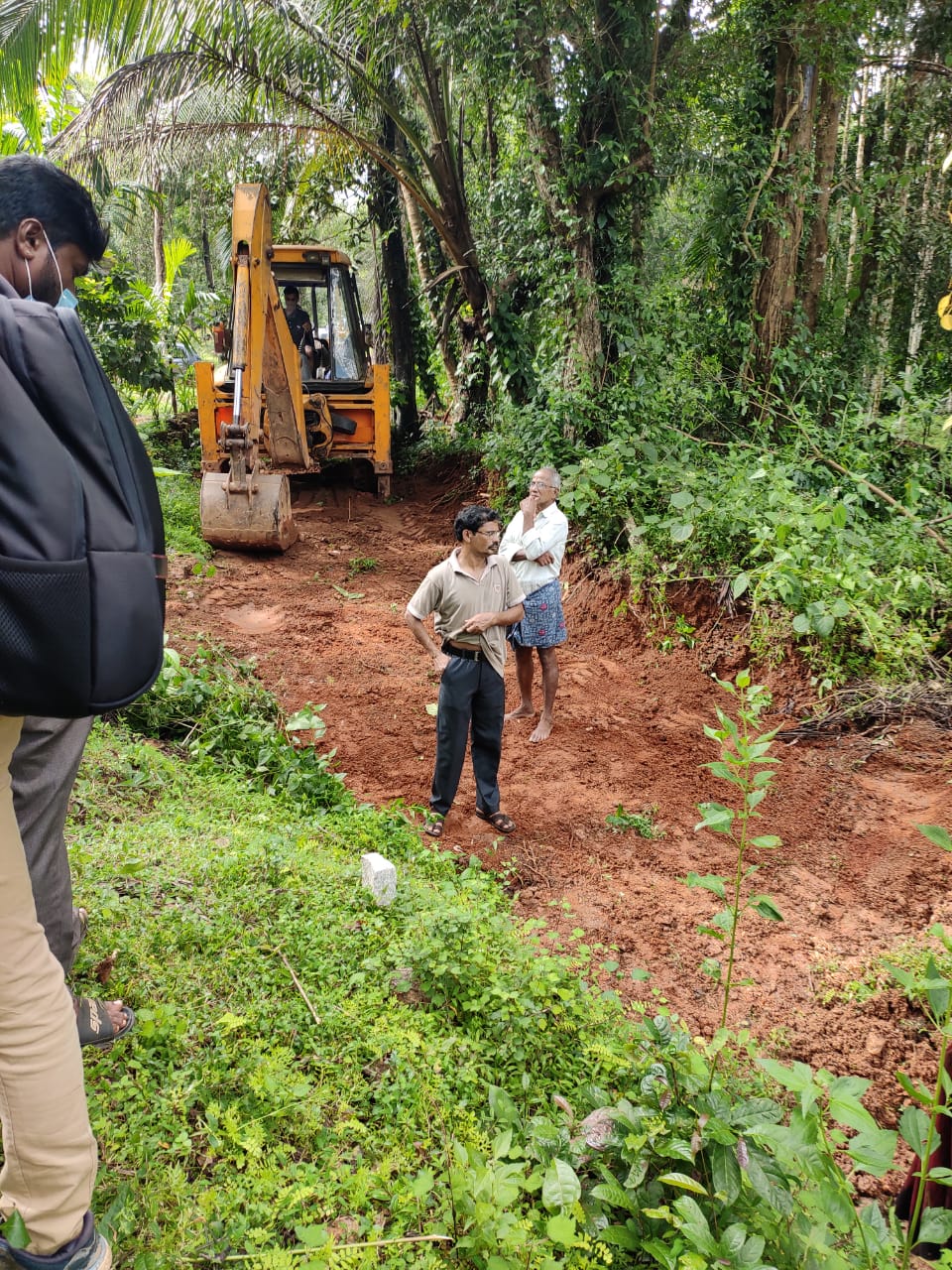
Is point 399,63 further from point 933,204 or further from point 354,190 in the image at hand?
point 933,204

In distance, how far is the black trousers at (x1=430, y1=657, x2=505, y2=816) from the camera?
4.34 m

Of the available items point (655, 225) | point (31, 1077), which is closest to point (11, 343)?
point (31, 1077)

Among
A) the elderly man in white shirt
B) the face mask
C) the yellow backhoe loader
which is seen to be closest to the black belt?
the elderly man in white shirt

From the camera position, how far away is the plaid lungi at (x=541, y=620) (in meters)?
5.52

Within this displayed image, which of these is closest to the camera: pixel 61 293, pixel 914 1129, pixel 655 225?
pixel 914 1129

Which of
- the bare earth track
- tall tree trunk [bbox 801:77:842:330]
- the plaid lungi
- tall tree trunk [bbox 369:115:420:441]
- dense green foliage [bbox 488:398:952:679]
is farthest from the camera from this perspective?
tall tree trunk [bbox 369:115:420:441]

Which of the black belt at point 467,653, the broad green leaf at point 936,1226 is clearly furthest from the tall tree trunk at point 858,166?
the broad green leaf at point 936,1226

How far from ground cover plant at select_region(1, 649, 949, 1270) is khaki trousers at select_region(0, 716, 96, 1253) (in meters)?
0.27

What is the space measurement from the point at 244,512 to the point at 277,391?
4.69ft

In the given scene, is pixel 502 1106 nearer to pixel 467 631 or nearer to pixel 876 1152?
pixel 876 1152

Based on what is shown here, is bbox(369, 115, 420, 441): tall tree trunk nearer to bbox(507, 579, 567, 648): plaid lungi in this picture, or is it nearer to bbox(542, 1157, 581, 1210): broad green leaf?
bbox(507, 579, 567, 648): plaid lungi

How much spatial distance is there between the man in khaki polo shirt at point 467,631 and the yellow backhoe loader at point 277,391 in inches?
146

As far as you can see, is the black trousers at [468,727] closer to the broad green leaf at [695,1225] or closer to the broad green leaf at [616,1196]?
the broad green leaf at [616,1196]

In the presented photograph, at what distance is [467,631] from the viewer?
4.26 metres
